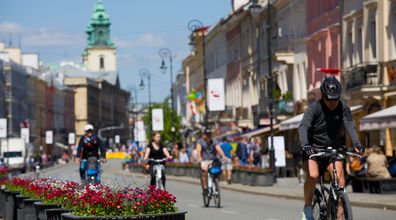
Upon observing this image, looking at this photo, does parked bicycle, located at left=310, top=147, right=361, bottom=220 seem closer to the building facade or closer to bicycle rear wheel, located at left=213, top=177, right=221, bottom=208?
bicycle rear wheel, located at left=213, top=177, right=221, bottom=208

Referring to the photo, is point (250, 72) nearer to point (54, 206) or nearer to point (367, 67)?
point (367, 67)

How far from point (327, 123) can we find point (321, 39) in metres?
44.1

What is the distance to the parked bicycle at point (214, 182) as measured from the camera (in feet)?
87.6

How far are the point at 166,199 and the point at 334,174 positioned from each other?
1813 mm

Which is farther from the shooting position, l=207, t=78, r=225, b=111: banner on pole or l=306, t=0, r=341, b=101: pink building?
l=306, t=0, r=341, b=101: pink building

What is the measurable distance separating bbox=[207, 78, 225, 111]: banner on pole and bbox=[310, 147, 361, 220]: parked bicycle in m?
37.0

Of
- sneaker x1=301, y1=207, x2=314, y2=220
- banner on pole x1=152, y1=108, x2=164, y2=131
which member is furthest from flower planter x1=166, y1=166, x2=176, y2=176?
sneaker x1=301, y1=207, x2=314, y2=220

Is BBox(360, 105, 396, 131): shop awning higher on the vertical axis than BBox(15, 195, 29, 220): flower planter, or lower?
higher

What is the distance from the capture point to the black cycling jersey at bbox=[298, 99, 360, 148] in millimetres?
13578

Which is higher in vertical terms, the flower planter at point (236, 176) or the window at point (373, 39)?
the window at point (373, 39)

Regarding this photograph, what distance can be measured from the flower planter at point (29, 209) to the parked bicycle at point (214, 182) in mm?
8332

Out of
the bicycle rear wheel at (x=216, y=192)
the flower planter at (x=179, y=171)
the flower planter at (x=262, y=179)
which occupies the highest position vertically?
the flower planter at (x=179, y=171)

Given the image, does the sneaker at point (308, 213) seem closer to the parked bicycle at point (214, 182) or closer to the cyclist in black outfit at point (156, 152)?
the parked bicycle at point (214, 182)

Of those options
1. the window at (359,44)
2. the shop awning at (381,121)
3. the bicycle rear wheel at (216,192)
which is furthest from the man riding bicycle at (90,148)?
the window at (359,44)
